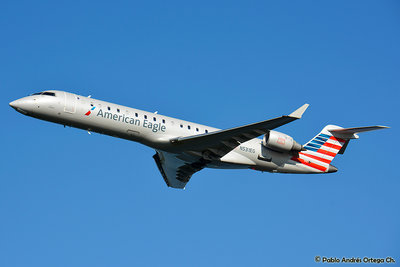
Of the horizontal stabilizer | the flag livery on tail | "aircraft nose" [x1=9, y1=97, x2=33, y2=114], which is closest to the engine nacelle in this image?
the flag livery on tail

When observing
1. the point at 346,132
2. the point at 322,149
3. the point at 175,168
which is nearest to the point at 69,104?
the point at 175,168

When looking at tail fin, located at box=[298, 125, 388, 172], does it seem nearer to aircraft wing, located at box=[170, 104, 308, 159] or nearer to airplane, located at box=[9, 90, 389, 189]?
airplane, located at box=[9, 90, 389, 189]

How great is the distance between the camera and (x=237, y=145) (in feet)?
75.7

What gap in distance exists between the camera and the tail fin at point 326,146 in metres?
26.0

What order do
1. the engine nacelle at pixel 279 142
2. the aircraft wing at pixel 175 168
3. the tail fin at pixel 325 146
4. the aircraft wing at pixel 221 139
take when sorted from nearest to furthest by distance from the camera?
the aircraft wing at pixel 221 139 < the engine nacelle at pixel 279 142 < the aircraft wing at pixel 175 168 < the tail fin at pixel 325 146

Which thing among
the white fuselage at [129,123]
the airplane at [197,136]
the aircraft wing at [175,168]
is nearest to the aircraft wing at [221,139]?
the airplane at [197,136]

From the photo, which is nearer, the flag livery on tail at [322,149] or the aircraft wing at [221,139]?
the aircraft wing at [221,139]

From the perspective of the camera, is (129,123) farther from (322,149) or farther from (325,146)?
(325,146)

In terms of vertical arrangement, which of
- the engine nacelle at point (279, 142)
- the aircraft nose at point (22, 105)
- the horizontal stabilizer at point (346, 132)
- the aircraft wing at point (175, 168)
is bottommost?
the aircraft wing at point (175, 168)

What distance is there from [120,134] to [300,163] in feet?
29.8

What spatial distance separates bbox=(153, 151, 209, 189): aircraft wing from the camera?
82.0ft

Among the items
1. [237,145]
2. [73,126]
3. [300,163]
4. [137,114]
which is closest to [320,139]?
[300,163]

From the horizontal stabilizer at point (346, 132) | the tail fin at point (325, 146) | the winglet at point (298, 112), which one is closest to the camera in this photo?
the winglet at point (298, 112)

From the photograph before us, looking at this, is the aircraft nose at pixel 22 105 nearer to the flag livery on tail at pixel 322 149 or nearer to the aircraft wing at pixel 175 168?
the aircraft wing at pixel 175 168
